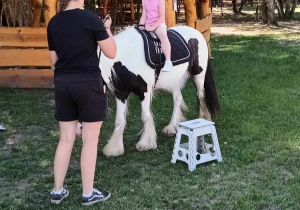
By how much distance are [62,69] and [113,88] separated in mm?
1344

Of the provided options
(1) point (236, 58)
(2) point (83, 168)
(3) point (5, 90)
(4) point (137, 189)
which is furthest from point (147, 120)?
(1) point (236, 58)

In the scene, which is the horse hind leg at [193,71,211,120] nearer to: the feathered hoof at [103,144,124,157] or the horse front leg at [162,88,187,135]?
the horse front leg at [162,88,187,135]

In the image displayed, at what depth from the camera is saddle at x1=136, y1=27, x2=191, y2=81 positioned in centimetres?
496

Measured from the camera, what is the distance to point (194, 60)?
5.66m

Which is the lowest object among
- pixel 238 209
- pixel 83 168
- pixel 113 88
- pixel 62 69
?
pixel 238 209

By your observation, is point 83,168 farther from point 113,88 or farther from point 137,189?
point 113,88

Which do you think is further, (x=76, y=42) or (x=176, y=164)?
(x=176, y=164)

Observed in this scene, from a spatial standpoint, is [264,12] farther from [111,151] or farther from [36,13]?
[111,151]

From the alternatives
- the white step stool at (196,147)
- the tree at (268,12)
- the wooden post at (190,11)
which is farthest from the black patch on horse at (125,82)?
the tree at (268,12)

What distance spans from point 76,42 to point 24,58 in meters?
5.07

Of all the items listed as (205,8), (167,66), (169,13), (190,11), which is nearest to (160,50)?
(167,66)

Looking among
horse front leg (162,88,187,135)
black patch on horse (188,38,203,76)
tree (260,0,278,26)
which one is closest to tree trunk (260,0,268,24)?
tree (260,0,278,26)

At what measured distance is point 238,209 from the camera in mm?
3648

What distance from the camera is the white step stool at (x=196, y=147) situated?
15.0 feet
